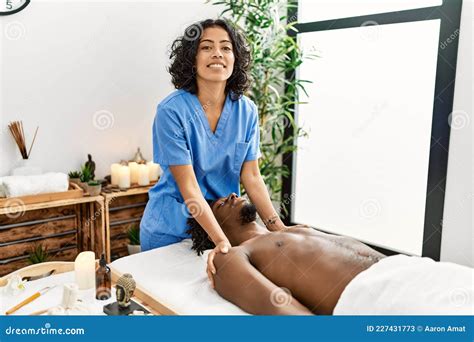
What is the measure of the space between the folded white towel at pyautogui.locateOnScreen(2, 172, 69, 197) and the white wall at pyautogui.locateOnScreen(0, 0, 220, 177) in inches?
9.4

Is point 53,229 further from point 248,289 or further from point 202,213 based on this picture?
point 248,289

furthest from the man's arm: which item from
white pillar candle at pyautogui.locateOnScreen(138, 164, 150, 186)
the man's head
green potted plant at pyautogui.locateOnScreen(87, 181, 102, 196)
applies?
white pillar candle at pyautogui.locateOnScreen(138, 164, 150, 186)

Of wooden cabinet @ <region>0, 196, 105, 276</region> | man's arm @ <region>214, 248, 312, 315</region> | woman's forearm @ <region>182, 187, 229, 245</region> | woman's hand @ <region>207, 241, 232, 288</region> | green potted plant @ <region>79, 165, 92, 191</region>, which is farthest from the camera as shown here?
green potted plant @ <region>79, 165, 92, 191</region>

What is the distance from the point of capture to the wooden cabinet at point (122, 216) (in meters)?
3.01

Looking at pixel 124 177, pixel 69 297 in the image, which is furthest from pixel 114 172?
pixel 69 297

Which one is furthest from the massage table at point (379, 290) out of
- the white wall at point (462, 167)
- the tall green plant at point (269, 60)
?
the tall green plant at point (269, 60)

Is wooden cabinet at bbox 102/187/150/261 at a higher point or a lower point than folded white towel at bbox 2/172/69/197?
lower

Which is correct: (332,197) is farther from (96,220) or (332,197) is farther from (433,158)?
(96,220)

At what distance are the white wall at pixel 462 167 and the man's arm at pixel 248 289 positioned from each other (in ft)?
4.92

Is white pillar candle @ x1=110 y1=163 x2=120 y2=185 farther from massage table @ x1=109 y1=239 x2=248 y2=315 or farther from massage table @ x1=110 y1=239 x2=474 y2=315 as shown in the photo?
massage table @ x1=110 y1=239 x2=474 y2=315

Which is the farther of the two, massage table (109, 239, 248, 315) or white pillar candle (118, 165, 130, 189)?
white pillar candle (118, 165, 130, 189)

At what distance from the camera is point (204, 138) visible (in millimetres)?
1911

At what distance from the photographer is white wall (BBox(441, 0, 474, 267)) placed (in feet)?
8.04
